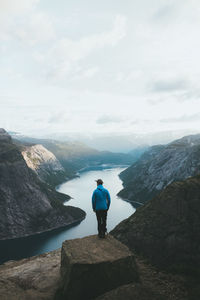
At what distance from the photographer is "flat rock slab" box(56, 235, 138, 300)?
703 inches

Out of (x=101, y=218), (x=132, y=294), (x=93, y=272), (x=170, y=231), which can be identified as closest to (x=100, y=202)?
(x=101, y=218)

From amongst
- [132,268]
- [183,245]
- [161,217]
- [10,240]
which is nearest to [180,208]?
[161,217]

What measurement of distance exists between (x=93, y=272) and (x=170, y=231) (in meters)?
22.0

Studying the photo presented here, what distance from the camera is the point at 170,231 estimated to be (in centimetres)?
3666

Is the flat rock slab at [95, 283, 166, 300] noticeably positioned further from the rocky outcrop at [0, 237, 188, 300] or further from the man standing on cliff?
the man standing on cliff

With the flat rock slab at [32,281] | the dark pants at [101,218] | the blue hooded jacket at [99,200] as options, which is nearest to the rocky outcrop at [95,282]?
the flat rock slab at [32,281]

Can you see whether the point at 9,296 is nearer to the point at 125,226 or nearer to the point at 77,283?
the point at 77,283

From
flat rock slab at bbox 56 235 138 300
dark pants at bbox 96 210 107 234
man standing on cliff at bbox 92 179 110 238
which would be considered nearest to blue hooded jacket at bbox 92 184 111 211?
man standing on cliff at bbox 92 179 110 238

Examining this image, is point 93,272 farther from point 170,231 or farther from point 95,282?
point 170,231

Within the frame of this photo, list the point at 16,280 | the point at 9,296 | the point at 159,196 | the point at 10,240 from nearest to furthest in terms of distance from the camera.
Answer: the point at 9,296
the point at 16,280
the point at 159,196
the point at 10,240

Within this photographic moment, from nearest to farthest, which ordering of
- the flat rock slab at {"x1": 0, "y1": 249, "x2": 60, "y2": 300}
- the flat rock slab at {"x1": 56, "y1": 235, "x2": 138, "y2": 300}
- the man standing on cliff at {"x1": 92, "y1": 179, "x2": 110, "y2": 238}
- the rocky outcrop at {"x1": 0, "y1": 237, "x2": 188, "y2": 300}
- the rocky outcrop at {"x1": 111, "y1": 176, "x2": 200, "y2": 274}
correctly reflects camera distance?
1. the flat rock slab at {"x1": 56, "y1": 235, "x2": 138, "y2": 300}
2. the rocky outcrop at {"x1": 0, "y1": 237, "x2": 188, "y2": 300}
3. the flat rock slab at {"x1": 0, "y1": 249, "x2": 60, "y2": 300}
4. the man standing on cliff at {"x1": 92, "y1": 179, "x2": 110, "y2": 238}
5. the rocky outcrop at {"x1": 111, "y1": 176, "x2": 200, "y2": 274}

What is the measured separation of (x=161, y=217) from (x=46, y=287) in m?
24.4

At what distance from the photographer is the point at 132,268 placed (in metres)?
19.5

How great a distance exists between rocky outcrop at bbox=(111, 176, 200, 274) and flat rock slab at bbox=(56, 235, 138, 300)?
6910 millimetres
